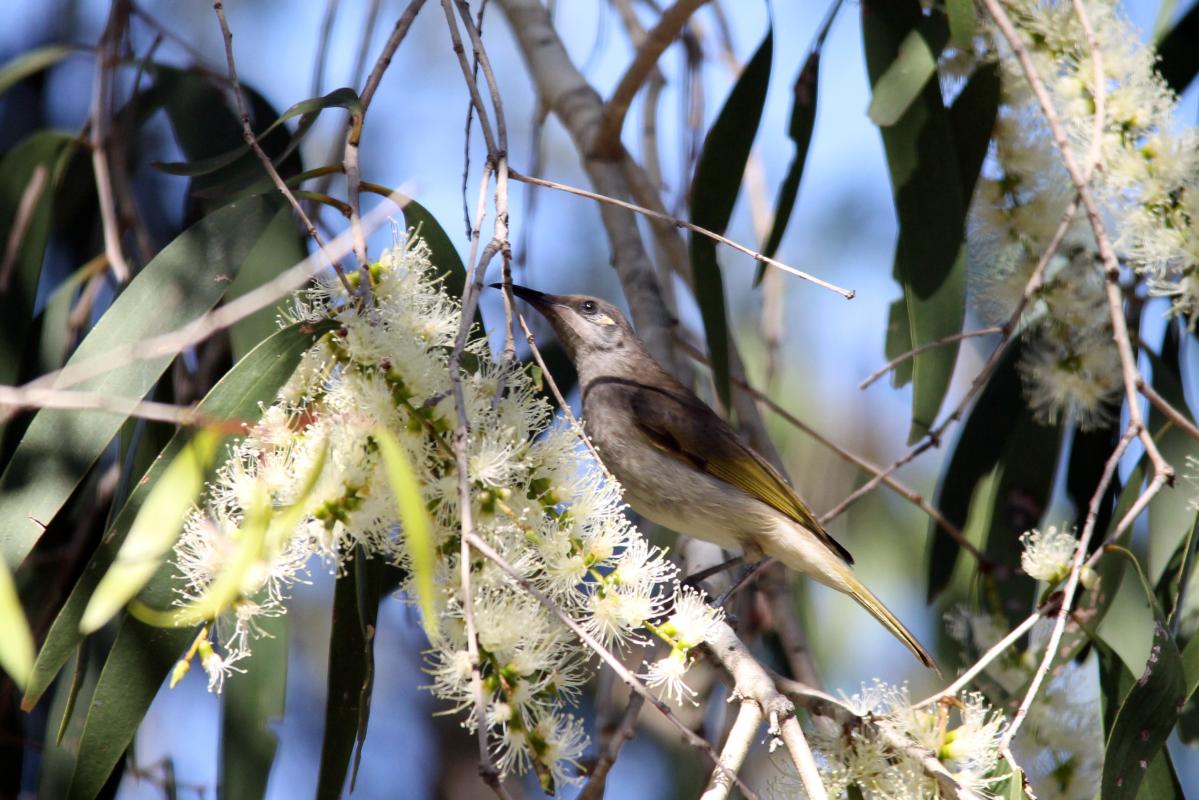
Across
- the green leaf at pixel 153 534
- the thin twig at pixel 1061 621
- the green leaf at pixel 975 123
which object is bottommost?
the thin twig at pixel 1061 621

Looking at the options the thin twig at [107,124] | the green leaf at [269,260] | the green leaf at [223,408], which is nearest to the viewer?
the green leaf at [223,408]

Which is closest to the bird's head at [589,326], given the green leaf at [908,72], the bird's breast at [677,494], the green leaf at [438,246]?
the bird's breast at [677,494]

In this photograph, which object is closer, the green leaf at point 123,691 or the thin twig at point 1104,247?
the green leaf at point 123,691

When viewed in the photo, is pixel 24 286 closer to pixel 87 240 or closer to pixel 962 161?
pixel 87 240

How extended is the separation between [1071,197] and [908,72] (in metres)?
0.57

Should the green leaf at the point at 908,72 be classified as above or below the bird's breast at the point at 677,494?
above

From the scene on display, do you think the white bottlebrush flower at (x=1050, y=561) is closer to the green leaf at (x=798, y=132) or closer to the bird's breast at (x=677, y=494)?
the bird's breast at (x=677, y=494)

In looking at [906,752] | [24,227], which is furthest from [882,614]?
[24,227]

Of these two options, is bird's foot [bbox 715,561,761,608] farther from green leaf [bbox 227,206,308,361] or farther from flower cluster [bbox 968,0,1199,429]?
green leaf [bbox 227,206,308,361]

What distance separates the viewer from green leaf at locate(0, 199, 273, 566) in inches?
84.7

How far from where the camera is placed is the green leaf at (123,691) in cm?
204

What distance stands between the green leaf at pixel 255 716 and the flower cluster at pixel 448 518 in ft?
1.46

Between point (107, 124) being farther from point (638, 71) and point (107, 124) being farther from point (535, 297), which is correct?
point (638, 71)

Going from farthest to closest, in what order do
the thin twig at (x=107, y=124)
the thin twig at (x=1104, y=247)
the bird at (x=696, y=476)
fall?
the bird at (x=696, y=476) → the thin twig at (x=107, y=124) → the thin twig at (x=1104, y=247)
